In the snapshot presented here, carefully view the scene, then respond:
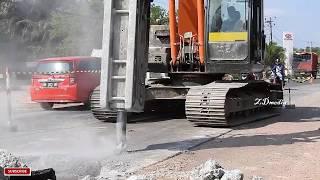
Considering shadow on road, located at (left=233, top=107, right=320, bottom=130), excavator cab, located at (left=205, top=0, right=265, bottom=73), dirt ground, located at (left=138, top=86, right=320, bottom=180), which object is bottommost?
dirt ground, located at (left=138, top=86, right=320, bottom=180)

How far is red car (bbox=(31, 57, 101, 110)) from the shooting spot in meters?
17.2

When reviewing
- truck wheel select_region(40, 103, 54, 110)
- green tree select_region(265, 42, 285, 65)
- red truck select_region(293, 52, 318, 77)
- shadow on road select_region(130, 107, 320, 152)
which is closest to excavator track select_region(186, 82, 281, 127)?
shadow on road select_region(130, 107, 320, 152)

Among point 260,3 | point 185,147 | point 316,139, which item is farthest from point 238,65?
Answer: point 185,147

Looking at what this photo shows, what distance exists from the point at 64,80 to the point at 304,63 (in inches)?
2166

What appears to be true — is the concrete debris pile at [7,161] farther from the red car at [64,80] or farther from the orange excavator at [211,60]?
the red car at [64,80]

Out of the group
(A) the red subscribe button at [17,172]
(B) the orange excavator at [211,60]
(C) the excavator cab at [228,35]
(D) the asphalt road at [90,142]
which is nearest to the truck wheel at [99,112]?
(B) the orange excavator at [211,60]

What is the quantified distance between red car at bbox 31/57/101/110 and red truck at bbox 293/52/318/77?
171 ft

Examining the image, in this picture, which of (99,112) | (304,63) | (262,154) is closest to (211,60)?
(99,112)

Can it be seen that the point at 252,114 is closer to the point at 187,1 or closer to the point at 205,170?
the point at 187,1

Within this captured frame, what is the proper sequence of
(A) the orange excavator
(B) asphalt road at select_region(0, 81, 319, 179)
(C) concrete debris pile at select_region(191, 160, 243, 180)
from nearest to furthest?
(C) concrete debris pile at select_region(191, 160, 243, 180) → (B) asphalt road at select_region(0, 81, 319, 179) → (A) the orange excavator

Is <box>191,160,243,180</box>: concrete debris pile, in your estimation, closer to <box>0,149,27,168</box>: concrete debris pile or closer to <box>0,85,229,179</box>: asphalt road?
<box>0,85,229,179</box>: asphalt road

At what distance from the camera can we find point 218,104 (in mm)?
11898

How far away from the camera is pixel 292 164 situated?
8039 mm

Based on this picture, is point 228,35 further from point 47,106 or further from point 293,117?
point 47,106
